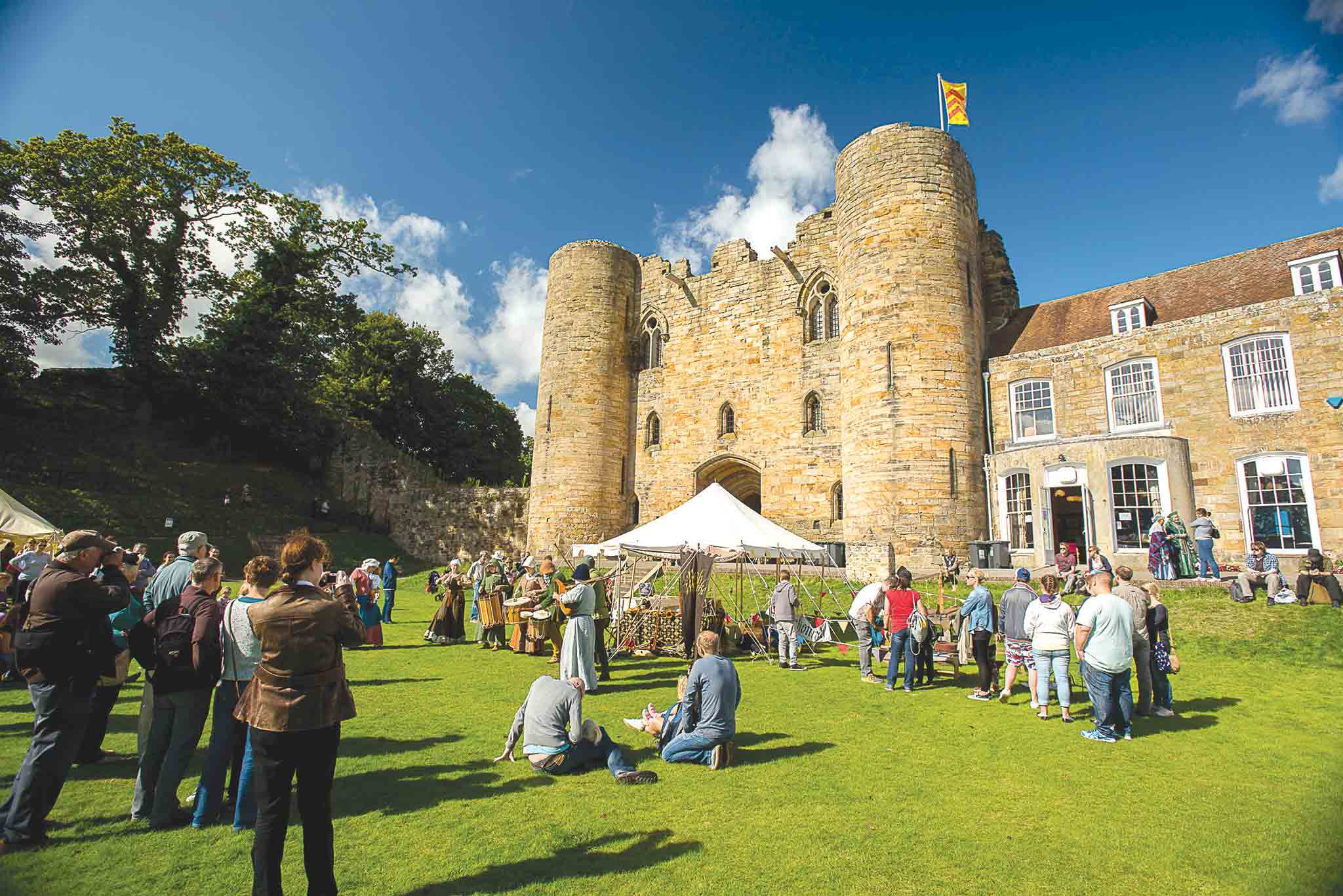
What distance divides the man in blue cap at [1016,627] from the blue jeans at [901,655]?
1.10 m

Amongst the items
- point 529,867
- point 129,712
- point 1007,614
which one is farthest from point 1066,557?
point 129,712

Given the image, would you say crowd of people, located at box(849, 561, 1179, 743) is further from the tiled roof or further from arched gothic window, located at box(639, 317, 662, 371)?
arched gothic window, located at box(639, 317, 662, 371)

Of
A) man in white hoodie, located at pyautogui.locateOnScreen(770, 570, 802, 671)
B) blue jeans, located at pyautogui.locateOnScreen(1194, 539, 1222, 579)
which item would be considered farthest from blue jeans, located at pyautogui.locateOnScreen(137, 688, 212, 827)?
blue jeans, located at pyautogui.locateOnScreen(1194, 539, 1222, 579)

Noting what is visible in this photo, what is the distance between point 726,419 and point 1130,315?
41.0ft

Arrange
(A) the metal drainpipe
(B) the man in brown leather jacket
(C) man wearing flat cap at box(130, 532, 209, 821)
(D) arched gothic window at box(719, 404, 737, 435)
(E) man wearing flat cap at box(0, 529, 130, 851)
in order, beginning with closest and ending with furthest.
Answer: (B) the man in brown leather jacket, (E) man wearing flat cap at box(0, 529, 130, 851), (C) man wearing flat cap at box(130, 532, 209, 821), (A) the metal drainpipe, (D) arched gothic window at box(719, 404, 737, 435)

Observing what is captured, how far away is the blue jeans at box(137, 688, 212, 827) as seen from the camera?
13.7 feet

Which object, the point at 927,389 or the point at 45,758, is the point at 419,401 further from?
the point at 45,758

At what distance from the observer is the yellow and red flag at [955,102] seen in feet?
69.5

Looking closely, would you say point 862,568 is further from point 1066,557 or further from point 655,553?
point 655,553

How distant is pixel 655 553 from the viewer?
12.1 m

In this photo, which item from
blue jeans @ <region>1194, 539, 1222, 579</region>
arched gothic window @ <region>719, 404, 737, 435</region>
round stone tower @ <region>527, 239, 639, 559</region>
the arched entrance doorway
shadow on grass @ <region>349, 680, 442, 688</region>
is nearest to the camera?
Answer: shadow on grass @ <region>349, 680, 442, 688</region>

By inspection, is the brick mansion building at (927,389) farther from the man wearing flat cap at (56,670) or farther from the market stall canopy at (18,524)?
the man wearing flat cap at (56,670)

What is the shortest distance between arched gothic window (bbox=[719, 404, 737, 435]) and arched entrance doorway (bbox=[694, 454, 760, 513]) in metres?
0.99

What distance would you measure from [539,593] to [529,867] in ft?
23.0
